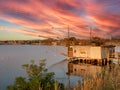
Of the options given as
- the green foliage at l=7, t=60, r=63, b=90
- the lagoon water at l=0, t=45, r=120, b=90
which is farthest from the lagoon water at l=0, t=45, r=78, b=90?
the green foliage at l=7, t=60, r=63, b=90

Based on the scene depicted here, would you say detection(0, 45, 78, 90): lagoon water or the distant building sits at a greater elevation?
the distant building

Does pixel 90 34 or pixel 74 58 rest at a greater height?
pixel 90 34

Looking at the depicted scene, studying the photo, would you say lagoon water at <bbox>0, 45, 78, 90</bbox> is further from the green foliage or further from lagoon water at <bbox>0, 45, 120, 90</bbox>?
the green foliage

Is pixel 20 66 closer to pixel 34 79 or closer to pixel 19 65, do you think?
pixel 19 65

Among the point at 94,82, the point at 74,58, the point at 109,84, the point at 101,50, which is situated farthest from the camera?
the point at 74,58

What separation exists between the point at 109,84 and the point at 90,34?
5072cm

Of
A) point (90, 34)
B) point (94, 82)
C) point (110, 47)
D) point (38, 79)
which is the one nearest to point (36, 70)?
point (38, 79)

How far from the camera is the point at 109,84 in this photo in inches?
354

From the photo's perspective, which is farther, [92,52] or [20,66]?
[20,66]

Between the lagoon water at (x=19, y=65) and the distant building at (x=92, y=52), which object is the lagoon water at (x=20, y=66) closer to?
the lagoon water at (x=19, y=65)

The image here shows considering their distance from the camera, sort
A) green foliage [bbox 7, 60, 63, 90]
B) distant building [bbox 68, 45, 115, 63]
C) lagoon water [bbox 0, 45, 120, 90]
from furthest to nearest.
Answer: distant building [bbox 68, 45, 115, 63] → lagoon water [bbox 0, 45, 120, 90] → green foliage [bbox 7, 60, 63, 90]

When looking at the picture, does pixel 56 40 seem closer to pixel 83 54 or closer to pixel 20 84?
pixel 83 54

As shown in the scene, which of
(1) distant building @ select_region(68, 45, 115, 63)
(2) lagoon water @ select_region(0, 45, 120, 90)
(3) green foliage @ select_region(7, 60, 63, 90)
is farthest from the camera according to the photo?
(1) distant building @ select_region(68, 45, 115, 63)

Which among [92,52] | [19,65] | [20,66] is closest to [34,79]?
[92,52]
